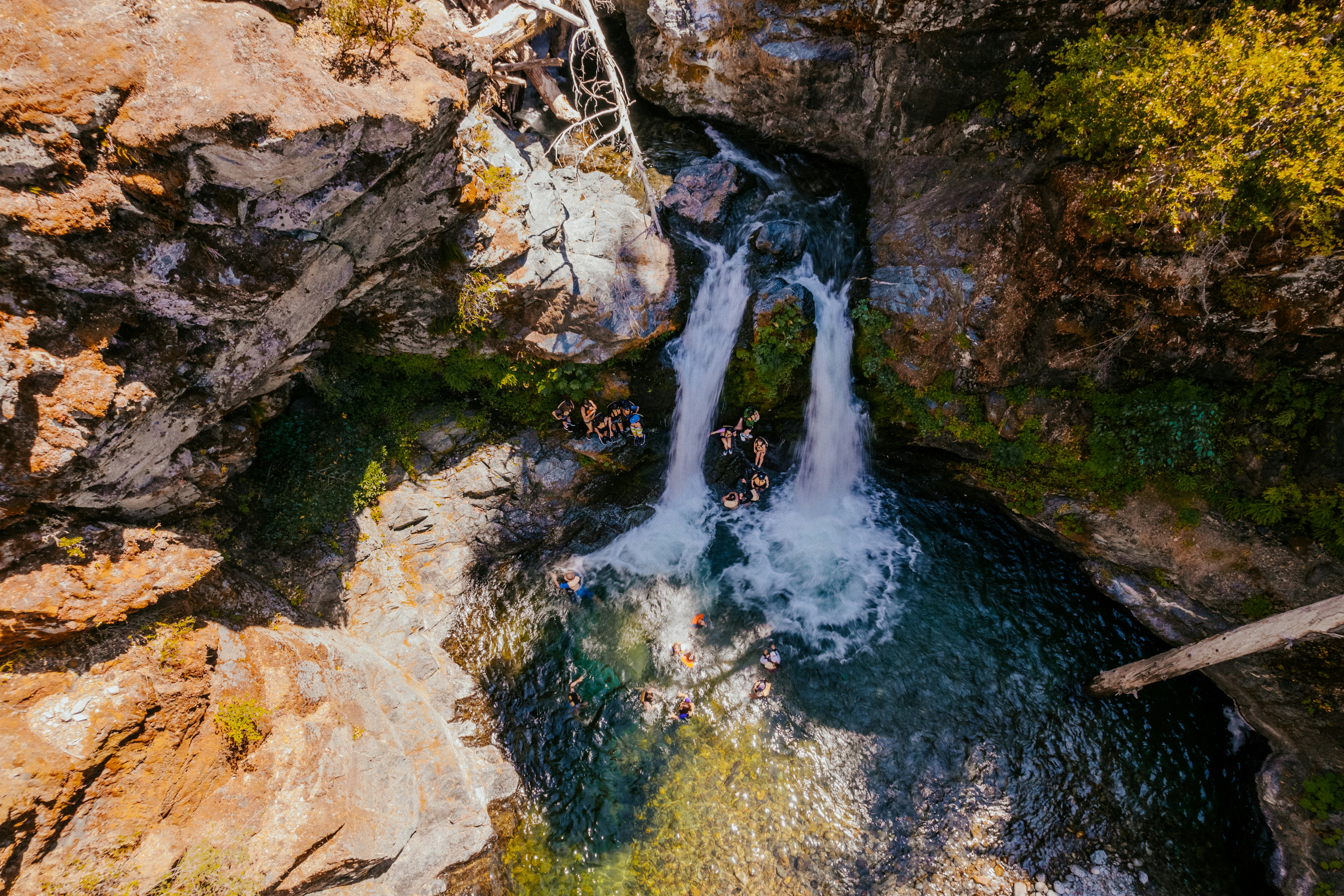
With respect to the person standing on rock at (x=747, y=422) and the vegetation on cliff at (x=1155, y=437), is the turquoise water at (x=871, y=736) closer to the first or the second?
the vegetation on cliff at (x=1155, y=437)

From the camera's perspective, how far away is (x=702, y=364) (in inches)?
520

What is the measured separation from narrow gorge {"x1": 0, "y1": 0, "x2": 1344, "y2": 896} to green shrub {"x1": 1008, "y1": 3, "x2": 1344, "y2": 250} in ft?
0.23

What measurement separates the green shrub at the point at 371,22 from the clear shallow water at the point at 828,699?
7288 millimetres

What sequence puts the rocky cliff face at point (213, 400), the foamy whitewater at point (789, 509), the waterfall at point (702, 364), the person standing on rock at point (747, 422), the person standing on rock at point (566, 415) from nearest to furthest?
1. the rocky cliff face at point (213, 400)
2. the foamy whitewater at point (789, 509)
3. the waterfall at point (702, 364)
4. the person standing on rock at point (566, 415)
5. the person standing on rock at point (747, 422)

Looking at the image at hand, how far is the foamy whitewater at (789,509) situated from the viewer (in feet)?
40.8

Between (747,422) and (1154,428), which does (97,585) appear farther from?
(1154,428)

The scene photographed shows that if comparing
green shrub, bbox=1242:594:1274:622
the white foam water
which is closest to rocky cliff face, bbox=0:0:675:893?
the white foam water

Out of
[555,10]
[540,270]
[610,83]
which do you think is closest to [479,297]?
[540,270]

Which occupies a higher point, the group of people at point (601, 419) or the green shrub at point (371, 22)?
the green shrub at point (371, 22)

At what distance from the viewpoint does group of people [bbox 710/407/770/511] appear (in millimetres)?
13852

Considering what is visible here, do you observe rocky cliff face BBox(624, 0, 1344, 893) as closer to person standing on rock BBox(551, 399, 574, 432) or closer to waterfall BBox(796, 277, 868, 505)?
waterfall BBox(796, 277, 868, 505)

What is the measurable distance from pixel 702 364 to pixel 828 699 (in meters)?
8.18

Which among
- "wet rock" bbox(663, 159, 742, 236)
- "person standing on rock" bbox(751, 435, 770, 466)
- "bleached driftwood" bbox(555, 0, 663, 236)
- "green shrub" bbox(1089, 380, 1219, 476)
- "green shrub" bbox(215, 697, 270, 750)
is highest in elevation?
"bleached driftwood" bbox(555, 0, 663, 236)

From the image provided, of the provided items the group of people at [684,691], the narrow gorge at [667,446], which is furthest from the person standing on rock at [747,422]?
the group of people at [684,691]
